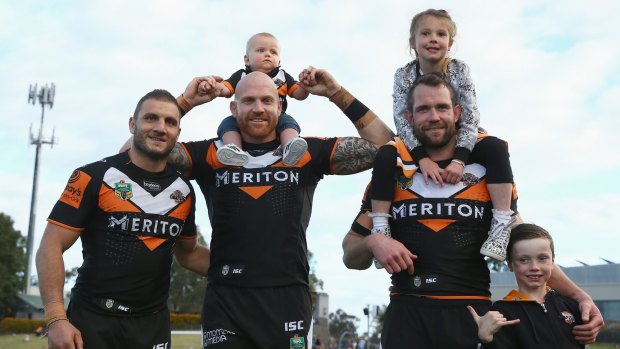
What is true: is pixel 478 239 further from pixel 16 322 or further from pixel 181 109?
pixel 16 322

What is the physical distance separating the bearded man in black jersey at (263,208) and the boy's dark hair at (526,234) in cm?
153

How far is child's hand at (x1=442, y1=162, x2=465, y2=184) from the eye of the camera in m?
4.47

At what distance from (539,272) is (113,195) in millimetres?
3110

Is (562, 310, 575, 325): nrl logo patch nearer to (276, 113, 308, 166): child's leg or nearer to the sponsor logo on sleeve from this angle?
(276, 113, 308, 166): child's leg

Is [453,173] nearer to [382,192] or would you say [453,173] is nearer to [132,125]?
[382,192]

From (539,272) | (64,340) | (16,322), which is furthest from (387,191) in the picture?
(16,322)

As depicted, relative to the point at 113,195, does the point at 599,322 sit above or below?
below

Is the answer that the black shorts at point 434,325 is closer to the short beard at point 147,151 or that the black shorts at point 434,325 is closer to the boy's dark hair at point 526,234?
the boy's dark hair at point 526,234

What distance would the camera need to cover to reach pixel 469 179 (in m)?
4.60

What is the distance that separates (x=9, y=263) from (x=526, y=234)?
64.4 metres

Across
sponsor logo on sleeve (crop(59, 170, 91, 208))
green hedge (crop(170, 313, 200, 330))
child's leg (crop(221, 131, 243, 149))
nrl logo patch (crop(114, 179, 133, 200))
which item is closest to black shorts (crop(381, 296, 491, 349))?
child's leg (crop(221, 131, 243, 149))

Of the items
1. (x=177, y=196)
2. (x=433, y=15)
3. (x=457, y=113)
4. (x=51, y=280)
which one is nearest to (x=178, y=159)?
(x=177, y=196)

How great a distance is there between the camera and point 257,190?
5.28m

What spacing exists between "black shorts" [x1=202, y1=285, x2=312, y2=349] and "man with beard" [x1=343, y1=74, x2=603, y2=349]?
0.75 m
